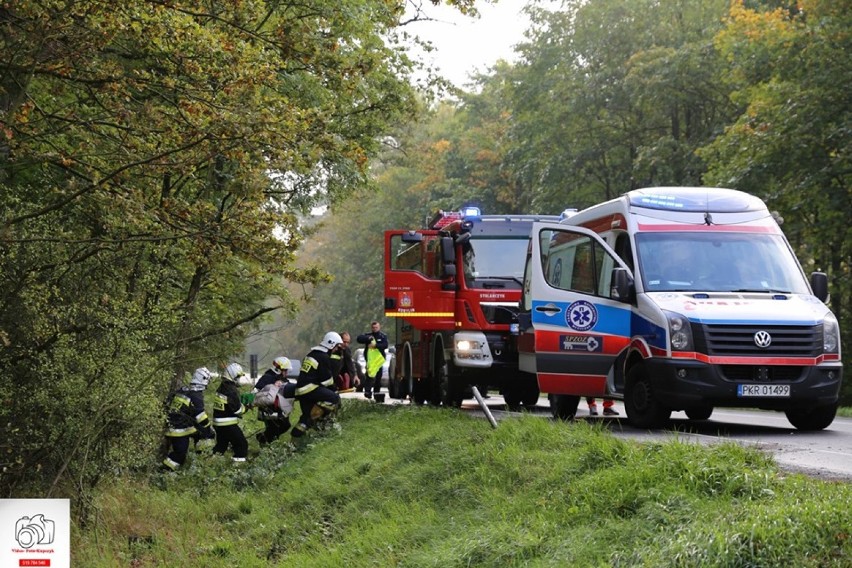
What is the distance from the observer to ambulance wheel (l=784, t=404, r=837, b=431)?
41.8 ft

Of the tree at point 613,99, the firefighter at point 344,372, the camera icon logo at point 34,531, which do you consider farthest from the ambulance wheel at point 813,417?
the tree at point 613,99

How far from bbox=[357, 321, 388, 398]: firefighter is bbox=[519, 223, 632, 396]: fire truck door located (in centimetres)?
1010

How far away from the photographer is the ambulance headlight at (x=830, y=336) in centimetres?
1215

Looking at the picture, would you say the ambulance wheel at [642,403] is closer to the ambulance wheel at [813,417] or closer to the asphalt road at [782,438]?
the asphalt road at [782,438]

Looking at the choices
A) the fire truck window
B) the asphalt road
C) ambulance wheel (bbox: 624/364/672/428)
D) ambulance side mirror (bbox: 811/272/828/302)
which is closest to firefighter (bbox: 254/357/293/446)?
the fire truck window

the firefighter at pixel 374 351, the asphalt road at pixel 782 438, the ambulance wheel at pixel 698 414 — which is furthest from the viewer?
the firefighter at pixel 374 351

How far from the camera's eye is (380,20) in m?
19.7

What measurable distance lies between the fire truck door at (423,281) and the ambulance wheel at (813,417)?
587cm

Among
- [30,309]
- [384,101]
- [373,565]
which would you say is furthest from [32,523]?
[384,101]

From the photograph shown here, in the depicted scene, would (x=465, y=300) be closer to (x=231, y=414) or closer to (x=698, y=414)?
(x=231, y=414)

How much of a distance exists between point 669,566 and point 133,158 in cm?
748

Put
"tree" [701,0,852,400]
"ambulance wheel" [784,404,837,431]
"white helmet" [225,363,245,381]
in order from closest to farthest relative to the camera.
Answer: "ambulance wheel" [784,404,837,431]
"white helmet" [225,363,245,381]
"tree" [701,0,852,400]

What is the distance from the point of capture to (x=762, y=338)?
11891 millimetres

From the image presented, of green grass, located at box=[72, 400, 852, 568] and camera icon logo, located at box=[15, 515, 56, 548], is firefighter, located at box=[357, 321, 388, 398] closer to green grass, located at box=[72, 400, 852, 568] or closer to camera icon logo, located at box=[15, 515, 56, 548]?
green grass, located at box=[72, 400, 852, 568]
